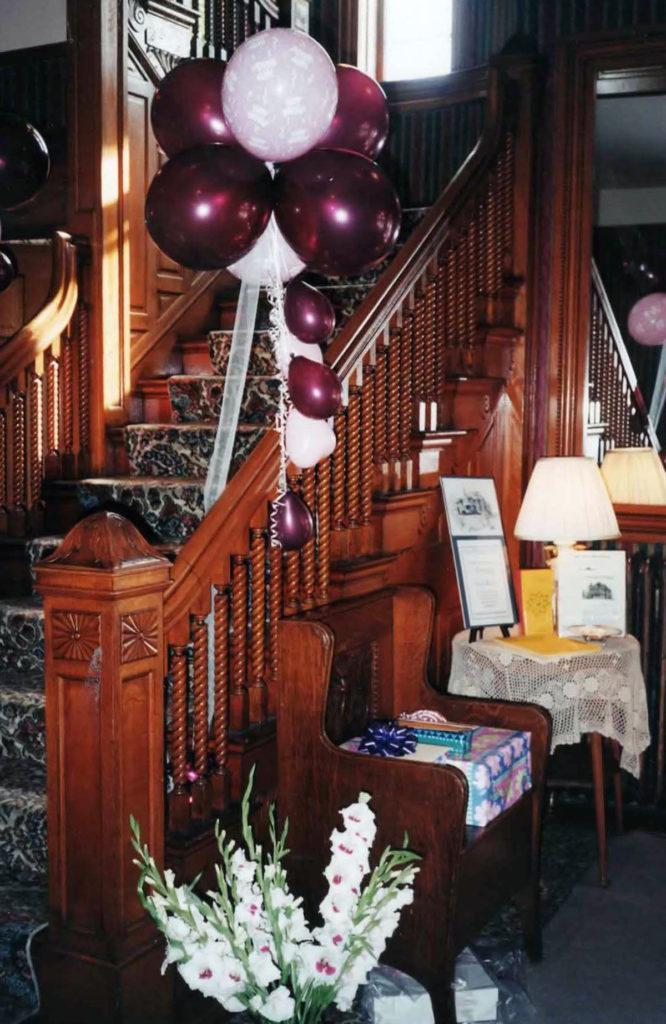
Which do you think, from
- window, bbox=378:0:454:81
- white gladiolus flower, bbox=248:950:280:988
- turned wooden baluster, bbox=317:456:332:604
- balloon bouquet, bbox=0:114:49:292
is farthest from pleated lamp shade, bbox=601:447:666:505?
window, bbox=378:0:454:81

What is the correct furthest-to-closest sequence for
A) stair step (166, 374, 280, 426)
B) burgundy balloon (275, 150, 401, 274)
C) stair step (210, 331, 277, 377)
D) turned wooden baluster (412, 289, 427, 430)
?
stair step (210, 331, 277, 377)
stair step (166, 374, 280, 426)
turned wooden baluster (412, 289, 427, 430)
burgundy balloon (275, 150, 401, 274)

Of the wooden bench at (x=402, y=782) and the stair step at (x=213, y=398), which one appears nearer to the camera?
the wooden bench at (x=402, y=782)

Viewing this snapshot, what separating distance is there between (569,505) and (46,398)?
6.76ft

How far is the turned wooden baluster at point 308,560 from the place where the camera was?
326 centimetres

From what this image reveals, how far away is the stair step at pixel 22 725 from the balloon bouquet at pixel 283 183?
93 centimetres

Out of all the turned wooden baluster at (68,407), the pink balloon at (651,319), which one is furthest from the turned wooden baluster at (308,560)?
the pink balloon at (651,319)

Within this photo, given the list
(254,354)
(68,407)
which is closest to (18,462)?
(68,407)

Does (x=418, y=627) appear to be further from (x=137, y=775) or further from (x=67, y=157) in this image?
(x=67, y=157)

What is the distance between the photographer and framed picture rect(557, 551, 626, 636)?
12.9ft

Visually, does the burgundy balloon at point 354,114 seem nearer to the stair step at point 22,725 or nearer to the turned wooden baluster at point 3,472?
the stair step at point 22,725

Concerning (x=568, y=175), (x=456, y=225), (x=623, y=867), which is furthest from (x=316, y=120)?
(x=623, y=867)

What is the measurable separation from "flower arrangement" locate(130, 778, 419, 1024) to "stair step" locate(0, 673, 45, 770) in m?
1.20

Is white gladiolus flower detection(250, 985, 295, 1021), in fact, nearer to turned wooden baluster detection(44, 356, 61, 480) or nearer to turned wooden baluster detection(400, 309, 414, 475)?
turned wooden baluster detection(400, 309, 414, 475)

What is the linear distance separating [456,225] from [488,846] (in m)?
2.23
